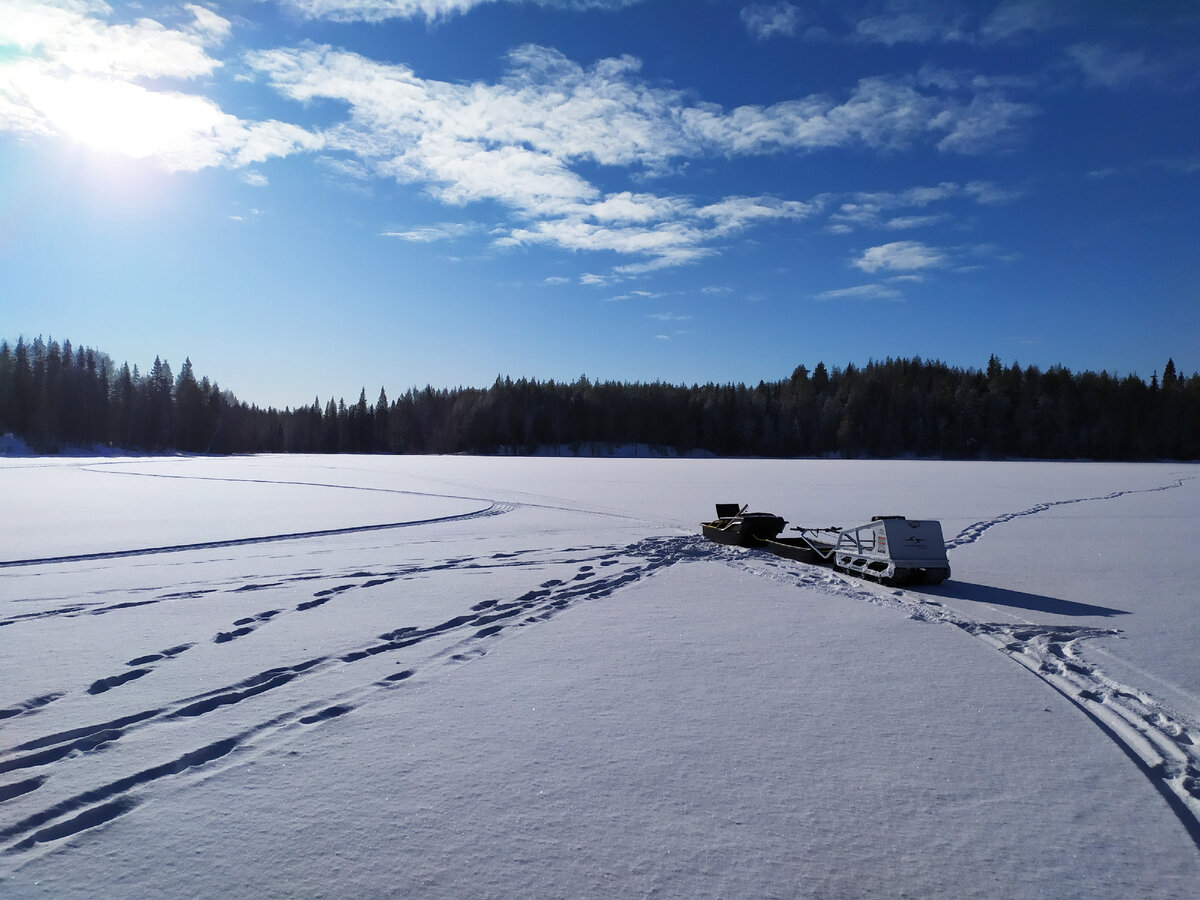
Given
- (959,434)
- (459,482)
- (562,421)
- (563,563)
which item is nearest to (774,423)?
(959,434)

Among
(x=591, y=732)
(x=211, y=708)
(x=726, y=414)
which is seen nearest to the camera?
(x=591, y=732)

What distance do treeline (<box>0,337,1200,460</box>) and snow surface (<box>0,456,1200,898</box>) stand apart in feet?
288

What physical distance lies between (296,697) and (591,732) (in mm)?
1993

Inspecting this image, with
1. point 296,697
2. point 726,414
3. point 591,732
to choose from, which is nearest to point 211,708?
point 296,697

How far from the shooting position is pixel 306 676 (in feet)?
16.7

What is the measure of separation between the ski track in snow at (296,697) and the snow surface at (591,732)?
2cm

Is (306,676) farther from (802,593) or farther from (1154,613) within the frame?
(1154,613)

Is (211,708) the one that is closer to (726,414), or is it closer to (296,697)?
(296,697)

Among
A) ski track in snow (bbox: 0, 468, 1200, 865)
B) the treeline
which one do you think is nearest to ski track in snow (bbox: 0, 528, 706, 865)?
ski track in snow (bbox: 0, 468, 1200, 865)

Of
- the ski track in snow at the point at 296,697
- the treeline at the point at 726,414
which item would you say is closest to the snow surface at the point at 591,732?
the ski track in snow at the point at 296,697

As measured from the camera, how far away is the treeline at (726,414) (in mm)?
85875

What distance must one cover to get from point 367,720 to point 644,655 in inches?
91.0

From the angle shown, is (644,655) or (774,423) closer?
(644,655)

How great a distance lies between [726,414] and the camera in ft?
327
